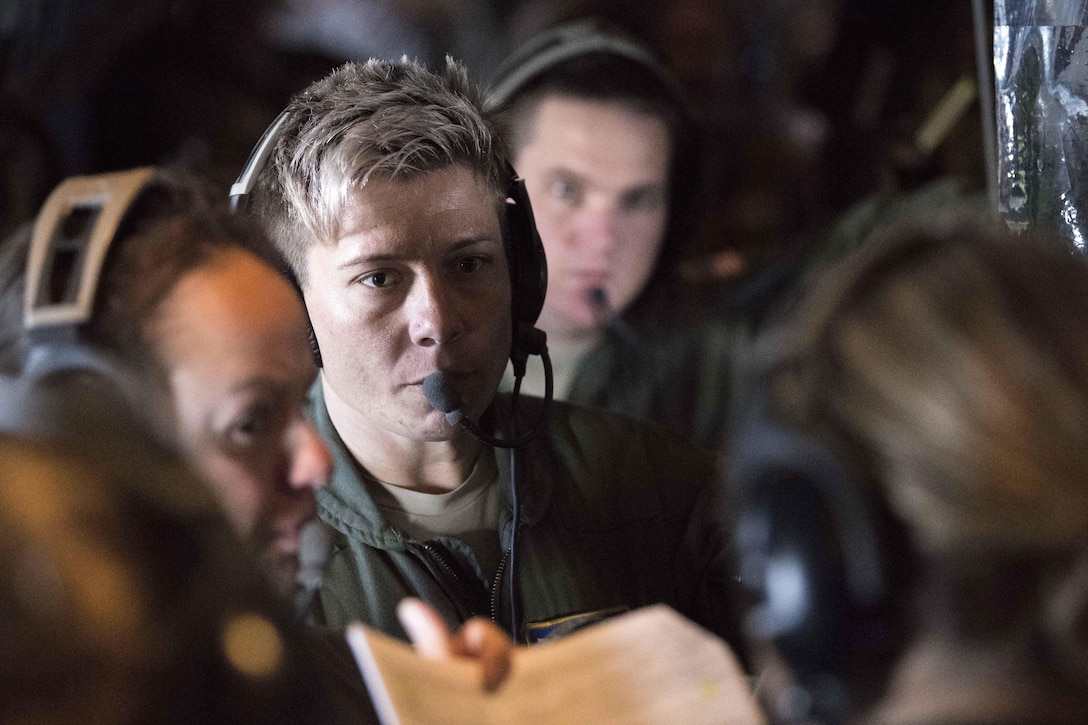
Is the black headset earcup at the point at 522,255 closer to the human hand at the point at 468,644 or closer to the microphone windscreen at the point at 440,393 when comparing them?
the microphone windscreen at the point at 440,393

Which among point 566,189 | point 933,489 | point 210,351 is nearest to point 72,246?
point 210,351

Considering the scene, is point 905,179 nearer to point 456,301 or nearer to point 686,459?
point 686,459

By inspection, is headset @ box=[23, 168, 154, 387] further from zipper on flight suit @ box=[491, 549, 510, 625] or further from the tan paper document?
zipper on flight suit @ box=[491, 549, 510, 625]

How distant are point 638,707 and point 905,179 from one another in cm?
206

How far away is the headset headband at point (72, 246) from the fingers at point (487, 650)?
0.39m

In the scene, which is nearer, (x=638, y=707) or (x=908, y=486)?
(x=908, y=486)

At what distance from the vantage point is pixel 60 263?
32.3 inches

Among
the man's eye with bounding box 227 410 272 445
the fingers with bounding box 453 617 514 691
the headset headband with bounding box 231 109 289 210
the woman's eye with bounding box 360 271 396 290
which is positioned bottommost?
the fingers with bounding box 453 617 514 691

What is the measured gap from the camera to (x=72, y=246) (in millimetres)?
835

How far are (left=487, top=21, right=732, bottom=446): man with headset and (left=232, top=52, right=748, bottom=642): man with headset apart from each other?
2.52 ft

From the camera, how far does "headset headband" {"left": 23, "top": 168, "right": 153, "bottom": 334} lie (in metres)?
0.79

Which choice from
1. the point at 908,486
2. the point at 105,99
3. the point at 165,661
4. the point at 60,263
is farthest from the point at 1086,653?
the point at 105,99

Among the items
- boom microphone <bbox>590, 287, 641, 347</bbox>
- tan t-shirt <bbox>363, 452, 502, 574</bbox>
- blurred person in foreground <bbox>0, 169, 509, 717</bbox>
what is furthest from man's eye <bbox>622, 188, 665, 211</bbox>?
blurred person in foreground <bbox>0, 169, 509, 717</bbox>

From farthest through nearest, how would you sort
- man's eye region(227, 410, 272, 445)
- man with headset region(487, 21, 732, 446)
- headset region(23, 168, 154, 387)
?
man with headset region(487, 21, 732, 446) → man's eye region(227, 410, 272, 445) → headset region(23, 168, 154, 387)
